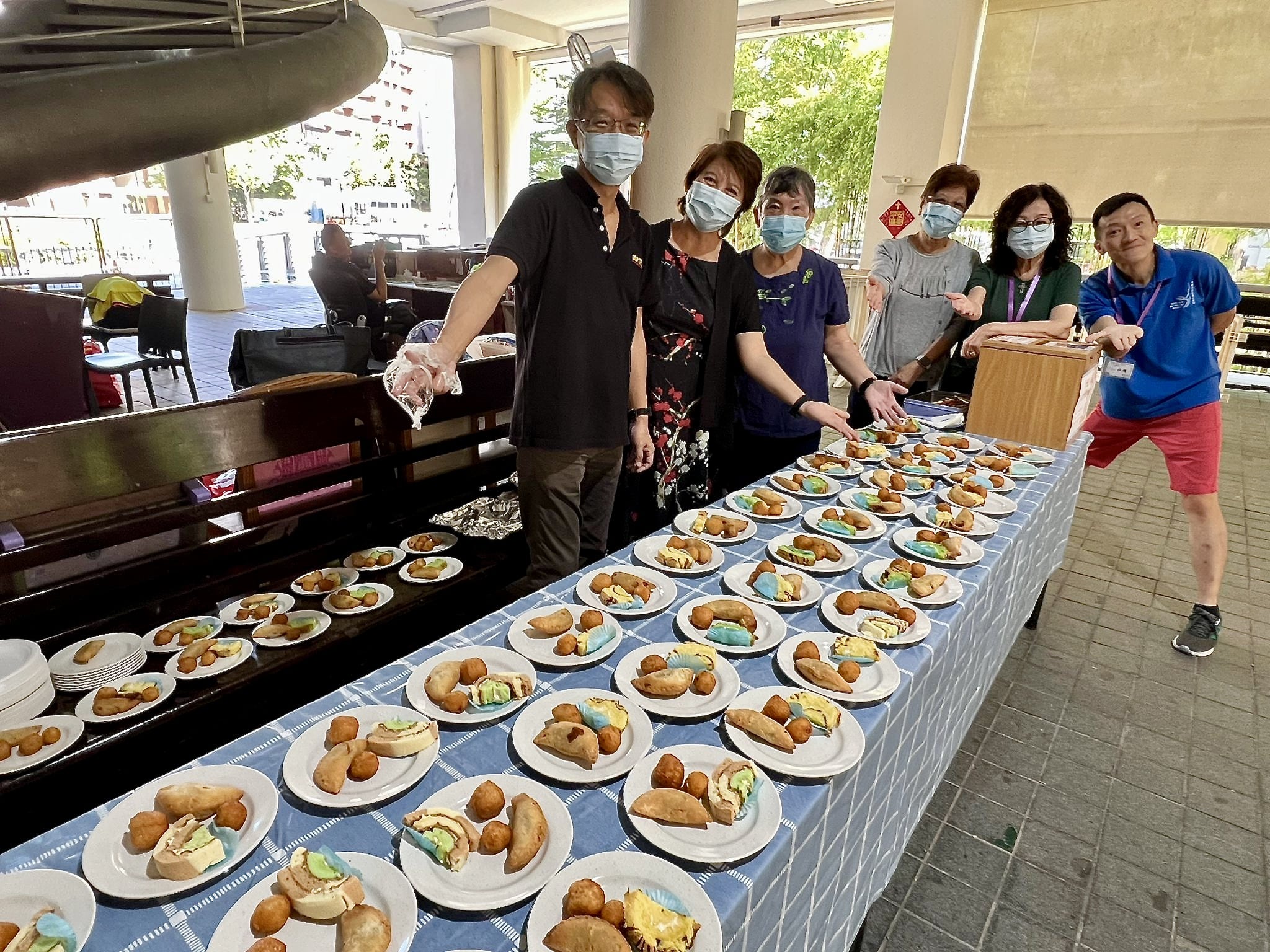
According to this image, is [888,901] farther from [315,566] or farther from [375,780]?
[315,566]

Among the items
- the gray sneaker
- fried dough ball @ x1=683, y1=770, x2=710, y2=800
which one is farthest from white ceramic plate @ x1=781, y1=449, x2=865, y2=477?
the gray sneaker

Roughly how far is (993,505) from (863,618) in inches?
32.5

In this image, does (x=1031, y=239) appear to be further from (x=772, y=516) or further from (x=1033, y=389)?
(x=772, y=516)

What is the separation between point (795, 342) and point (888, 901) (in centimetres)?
169

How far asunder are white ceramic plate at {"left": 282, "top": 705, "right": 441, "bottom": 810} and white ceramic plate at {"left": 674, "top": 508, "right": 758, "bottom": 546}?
0.82 meters

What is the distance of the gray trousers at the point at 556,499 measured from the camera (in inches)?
71.9

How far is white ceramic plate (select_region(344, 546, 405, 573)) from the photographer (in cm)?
196

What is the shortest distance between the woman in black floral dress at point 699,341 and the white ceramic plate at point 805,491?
0.76ft

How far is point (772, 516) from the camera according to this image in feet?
5.73

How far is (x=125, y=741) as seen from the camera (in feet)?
4.47

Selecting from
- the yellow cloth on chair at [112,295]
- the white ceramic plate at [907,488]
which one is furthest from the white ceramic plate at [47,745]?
the yellow cloth on chair at [112,295]

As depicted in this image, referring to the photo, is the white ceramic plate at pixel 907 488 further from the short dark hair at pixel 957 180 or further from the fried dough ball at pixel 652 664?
the short dark hair at pixel 957 180

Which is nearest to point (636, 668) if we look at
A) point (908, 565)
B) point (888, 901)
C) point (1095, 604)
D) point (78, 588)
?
point (908, 565)

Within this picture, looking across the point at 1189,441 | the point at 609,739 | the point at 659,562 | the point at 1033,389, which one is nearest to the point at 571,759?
the point at 609,739
